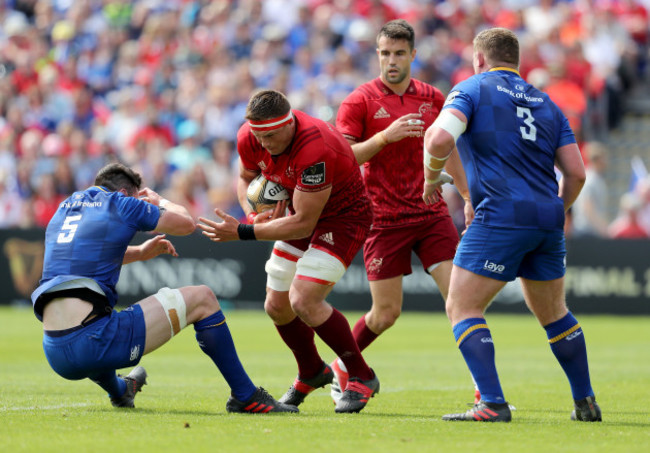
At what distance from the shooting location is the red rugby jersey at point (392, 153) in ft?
29.4

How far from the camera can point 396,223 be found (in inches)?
355

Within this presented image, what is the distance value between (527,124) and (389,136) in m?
1.54

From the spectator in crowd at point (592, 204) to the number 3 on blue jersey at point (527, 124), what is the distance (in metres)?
11.1

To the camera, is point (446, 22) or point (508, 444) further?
point (446, 22)

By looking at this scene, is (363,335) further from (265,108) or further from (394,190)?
(265,108)

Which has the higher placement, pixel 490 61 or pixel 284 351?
pixel 490 61

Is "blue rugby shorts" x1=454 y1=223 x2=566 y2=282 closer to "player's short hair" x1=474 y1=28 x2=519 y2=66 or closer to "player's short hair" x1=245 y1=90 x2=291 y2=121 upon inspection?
"player's short hair" x1=474 y1=28 x2=519 y2=66

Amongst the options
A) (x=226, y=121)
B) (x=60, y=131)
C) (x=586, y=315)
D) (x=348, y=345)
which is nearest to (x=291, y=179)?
(x=348, y=345)

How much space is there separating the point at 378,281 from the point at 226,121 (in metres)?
12.3

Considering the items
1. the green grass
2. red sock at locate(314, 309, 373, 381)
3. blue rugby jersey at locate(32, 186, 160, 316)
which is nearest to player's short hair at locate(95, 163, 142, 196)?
blue rugby jersey at locate(32, 186, 160, 316)

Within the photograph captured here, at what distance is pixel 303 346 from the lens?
818cm

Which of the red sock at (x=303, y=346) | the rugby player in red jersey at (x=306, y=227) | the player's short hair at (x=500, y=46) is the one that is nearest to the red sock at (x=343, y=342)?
the rugby player in red jersey at (x=306, y=227)

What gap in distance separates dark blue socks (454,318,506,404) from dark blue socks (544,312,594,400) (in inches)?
21.8

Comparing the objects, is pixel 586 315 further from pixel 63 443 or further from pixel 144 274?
pixel 63 443
